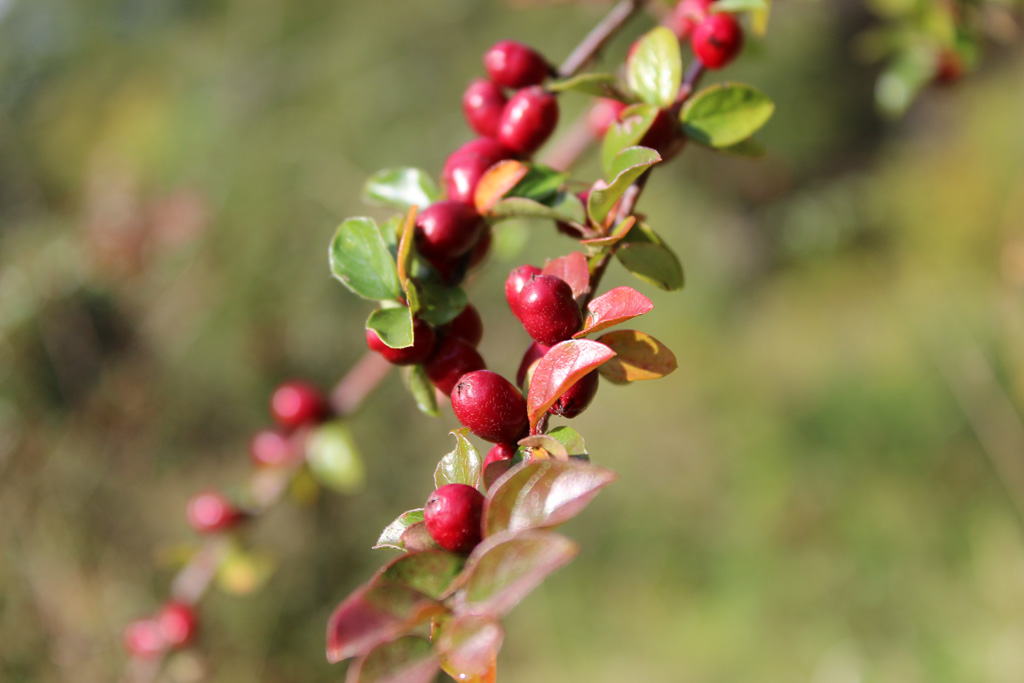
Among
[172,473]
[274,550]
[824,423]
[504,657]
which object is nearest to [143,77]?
[172,473]

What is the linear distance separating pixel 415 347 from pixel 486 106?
20cm

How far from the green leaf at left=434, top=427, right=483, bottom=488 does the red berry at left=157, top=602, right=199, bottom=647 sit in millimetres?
596

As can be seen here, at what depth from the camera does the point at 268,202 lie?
7.13 ft

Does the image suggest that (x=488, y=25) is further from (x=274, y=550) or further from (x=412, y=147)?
(x=274, y=550)

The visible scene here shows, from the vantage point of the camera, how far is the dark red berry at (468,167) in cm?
40

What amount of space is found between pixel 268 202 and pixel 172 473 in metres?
0.90

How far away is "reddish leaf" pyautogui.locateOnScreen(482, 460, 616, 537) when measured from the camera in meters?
0.23

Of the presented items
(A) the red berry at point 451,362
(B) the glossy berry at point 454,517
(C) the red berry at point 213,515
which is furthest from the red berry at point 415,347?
(C) the red berry at point 213,515

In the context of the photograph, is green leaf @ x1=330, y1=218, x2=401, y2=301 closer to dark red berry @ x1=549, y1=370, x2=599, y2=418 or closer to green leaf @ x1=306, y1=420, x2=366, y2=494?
dark red berry @ x1=549, y1=370, x2=599, y2=418

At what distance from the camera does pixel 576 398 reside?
29 centimetres

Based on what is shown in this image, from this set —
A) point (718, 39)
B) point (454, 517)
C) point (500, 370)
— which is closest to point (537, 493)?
point (454, 517)

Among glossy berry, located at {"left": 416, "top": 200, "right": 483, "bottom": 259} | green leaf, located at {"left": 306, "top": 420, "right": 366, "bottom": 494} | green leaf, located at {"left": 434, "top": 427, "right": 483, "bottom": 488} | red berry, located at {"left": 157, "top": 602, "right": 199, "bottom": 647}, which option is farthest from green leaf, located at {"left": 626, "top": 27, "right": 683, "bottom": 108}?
red berry, located at {"left": 157, "top": 602, "right": 199, "bottom": 647}

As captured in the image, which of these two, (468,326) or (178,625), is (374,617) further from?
(178,625)

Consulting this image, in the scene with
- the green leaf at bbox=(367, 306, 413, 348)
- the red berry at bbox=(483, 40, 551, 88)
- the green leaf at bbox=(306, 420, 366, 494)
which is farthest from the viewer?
the green leaf at bbox=(306, 420, 366, 494)
